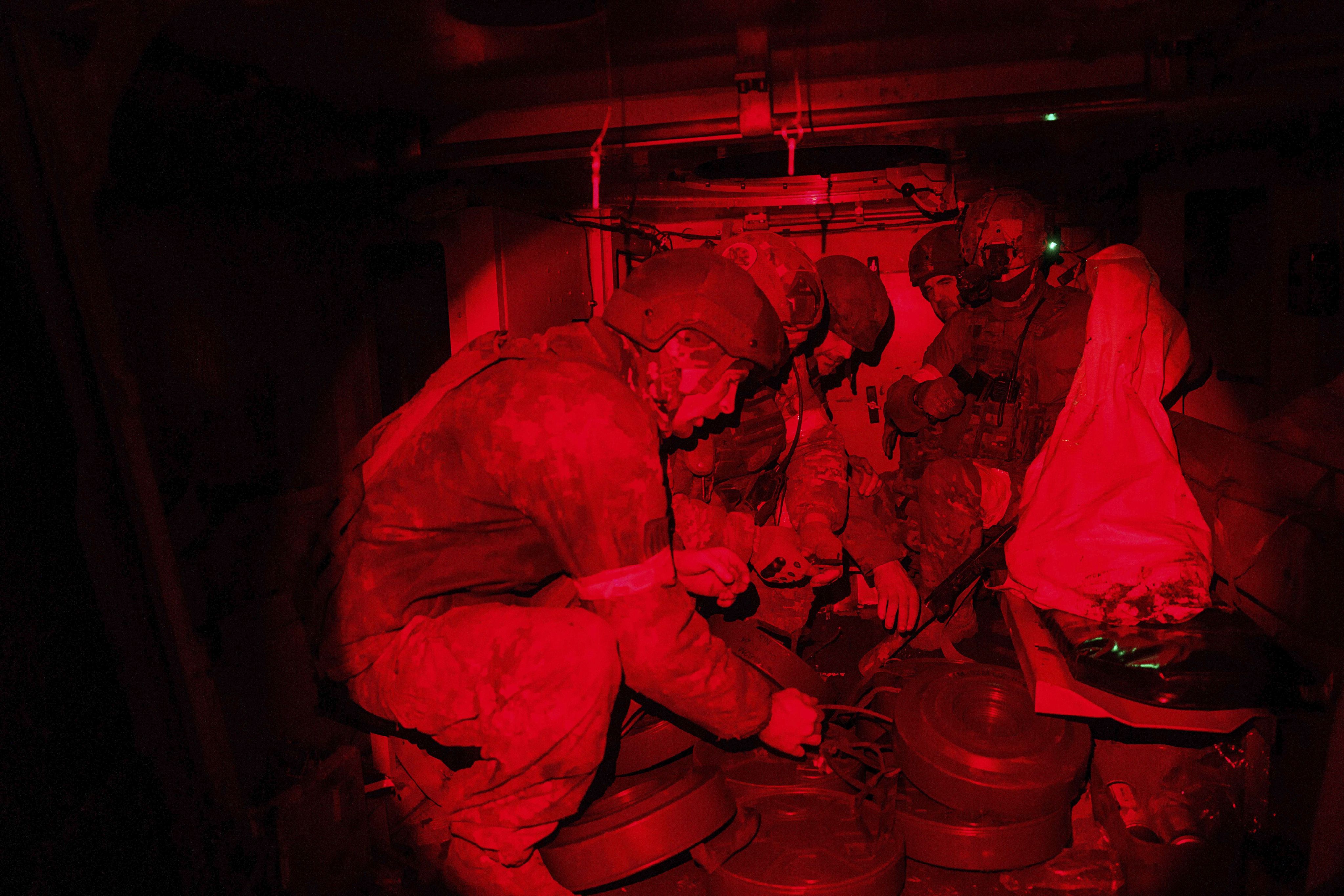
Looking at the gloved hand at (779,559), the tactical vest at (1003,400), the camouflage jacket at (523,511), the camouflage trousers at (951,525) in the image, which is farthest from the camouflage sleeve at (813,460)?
the camouflage jacket at (523,511)

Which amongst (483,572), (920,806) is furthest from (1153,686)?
(483,572)

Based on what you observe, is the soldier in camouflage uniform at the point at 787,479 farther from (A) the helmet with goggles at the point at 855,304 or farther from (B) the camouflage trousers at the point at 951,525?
(B) the camouflage trousers at the point at 951,525

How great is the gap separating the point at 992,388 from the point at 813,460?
39.7 inches

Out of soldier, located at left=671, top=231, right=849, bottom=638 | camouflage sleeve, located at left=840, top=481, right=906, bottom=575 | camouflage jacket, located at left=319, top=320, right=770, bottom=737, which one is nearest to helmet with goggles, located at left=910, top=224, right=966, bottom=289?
soldier, located at left=671, top=231, right=849, bottom=638

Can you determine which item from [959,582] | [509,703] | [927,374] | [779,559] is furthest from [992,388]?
[509,703]

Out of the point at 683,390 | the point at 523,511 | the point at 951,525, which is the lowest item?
the point at 951,525

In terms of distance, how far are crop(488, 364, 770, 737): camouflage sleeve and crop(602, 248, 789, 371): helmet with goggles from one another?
9.4 inches

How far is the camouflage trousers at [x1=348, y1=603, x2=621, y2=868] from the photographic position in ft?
6.61

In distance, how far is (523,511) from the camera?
81.4 inches

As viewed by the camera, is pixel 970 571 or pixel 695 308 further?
pixel 970 571

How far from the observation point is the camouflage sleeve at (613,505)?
1937 millimetres

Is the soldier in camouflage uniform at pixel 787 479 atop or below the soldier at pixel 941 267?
below

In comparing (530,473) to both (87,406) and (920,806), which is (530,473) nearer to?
(87,406)

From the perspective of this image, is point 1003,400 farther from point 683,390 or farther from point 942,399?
point 683,390
